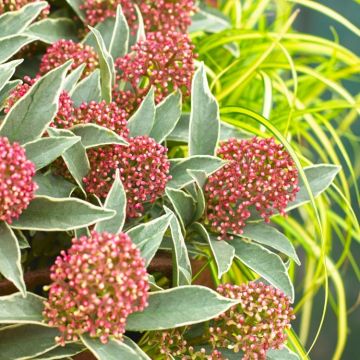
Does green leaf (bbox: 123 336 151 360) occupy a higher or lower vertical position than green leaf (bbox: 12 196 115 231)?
lower

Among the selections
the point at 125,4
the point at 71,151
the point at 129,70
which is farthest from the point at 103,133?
the point at 125,4

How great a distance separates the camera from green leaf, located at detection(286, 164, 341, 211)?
814 millimetres

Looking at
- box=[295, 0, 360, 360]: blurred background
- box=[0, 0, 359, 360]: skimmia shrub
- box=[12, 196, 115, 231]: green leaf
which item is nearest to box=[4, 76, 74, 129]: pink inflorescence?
box=[0, 0, 359, 360]: skimmia shrub

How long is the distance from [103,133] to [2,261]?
0.57 feet

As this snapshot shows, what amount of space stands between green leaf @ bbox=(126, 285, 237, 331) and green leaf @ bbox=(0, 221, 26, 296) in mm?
110

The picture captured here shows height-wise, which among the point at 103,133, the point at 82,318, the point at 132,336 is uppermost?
the point at 103,133

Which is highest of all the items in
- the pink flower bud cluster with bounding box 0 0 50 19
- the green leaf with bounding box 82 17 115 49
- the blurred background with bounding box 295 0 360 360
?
the pink flower bud cluster with bounding box 0 0 50 19

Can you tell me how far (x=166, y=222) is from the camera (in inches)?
26.9

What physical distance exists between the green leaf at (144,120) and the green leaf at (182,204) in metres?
0.08

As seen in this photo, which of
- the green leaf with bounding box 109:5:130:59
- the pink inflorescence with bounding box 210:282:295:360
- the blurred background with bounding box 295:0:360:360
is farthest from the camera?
the blurred background with bounding box 295:0:360:360

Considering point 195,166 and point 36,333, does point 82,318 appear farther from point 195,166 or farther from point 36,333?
point 195,166

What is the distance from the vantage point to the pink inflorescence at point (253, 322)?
27.1 inches

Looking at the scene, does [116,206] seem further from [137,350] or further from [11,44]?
[11,44]

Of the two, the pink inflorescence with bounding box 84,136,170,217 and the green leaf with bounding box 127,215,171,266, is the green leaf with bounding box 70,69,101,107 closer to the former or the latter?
the pink inflorescence with bounding box 84,136,170,217
